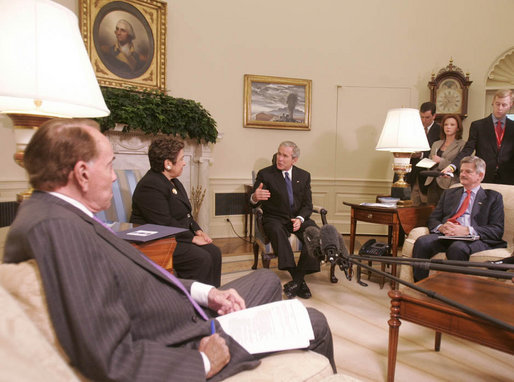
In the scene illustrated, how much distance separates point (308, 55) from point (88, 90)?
4700mm

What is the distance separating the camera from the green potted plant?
384cm

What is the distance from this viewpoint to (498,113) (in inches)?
139

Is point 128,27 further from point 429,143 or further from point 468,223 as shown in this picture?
point 468,223

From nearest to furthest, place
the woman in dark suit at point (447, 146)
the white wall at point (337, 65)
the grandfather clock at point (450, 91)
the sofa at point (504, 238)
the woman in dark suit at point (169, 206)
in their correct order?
1. the woman in dark suit at point (169, 206)
2. the sofa at point (504, 238)
3. the woman in dark suit at point (447, 146)
4. the white wall at point (337, 65)
5. the grandfather clock at point (450, 91)

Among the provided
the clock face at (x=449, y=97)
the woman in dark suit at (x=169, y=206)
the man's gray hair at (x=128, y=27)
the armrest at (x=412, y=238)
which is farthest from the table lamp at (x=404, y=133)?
the man's gray hair at (x=128, y=27)

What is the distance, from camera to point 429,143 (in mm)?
4422

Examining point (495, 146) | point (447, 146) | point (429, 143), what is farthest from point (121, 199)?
point (495, 146)

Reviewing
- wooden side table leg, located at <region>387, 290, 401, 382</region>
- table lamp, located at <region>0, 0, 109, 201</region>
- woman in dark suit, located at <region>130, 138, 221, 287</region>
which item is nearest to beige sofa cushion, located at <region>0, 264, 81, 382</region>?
table lamp, located at <region>0, 0, 109, 201</region>

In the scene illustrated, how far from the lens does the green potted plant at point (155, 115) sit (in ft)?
12.6

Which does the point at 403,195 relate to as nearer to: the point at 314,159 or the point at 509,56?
the point at 314,159

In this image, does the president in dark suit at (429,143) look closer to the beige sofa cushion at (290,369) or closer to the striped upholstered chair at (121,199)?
the striped upholstered chair at (121,199)

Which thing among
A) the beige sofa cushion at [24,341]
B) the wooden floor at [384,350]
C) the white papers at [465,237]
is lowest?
the wooden floor at [384,350]

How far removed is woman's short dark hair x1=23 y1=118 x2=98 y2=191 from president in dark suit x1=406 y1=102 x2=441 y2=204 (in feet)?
14.3

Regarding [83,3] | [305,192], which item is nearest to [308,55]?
[305,192]
